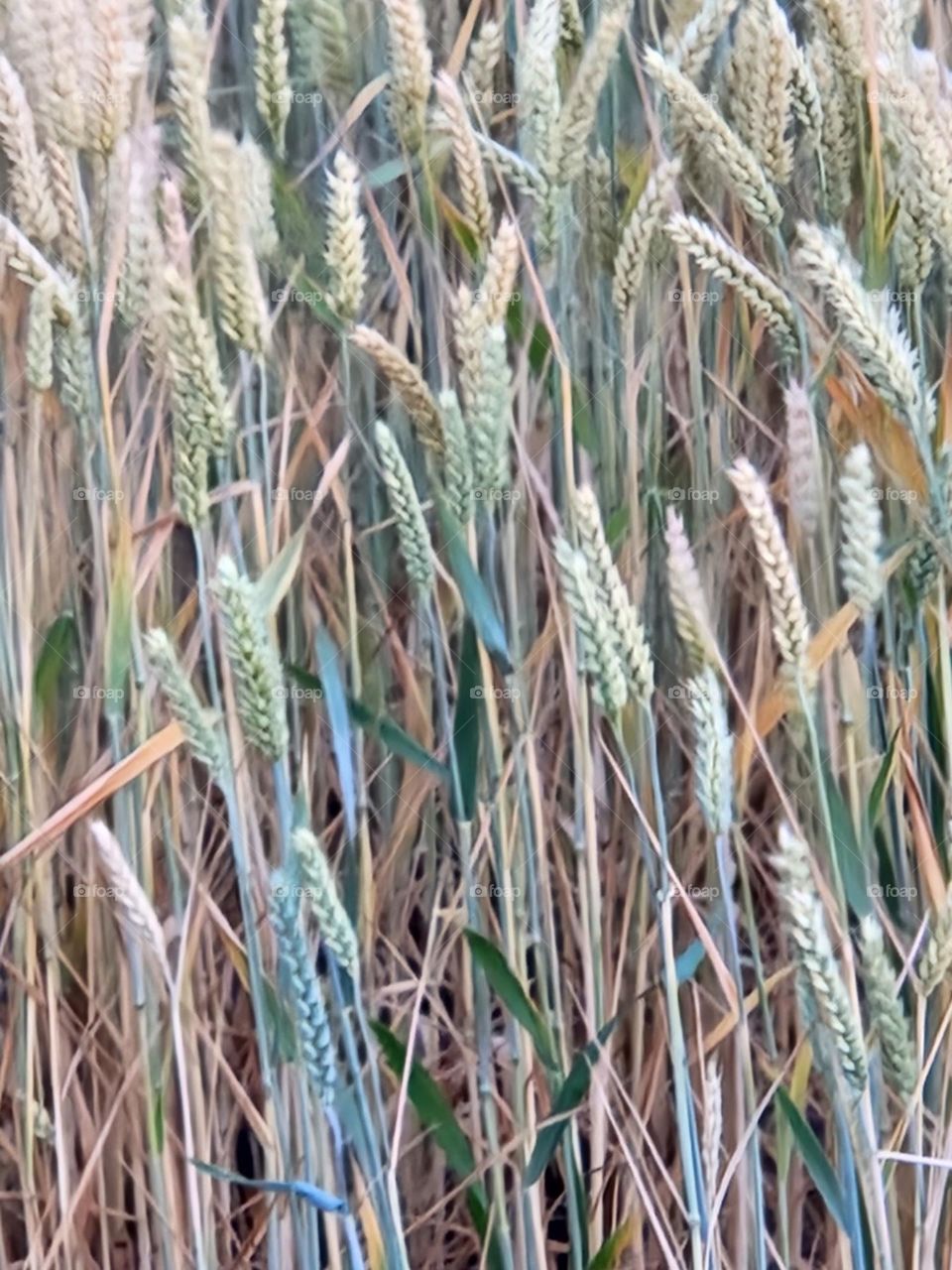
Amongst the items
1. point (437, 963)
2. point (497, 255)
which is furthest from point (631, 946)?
point (497, 255)

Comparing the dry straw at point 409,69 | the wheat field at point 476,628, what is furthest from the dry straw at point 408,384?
the dry straw at point 409,69

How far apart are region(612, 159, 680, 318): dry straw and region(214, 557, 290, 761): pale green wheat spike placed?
0.25 m

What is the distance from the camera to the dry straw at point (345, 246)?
53cm

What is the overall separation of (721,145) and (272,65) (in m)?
0.23

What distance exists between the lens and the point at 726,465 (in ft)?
2.06

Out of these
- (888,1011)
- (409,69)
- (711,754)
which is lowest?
(888,1011)

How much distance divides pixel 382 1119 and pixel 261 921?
122 millimetres

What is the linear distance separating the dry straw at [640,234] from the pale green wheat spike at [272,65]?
0.61 ft

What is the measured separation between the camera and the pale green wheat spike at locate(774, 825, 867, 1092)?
0.52 metres

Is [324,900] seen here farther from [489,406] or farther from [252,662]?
[489,406]

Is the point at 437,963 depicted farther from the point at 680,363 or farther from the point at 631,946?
the point at 680,363

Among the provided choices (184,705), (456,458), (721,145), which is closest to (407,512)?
(456,458)

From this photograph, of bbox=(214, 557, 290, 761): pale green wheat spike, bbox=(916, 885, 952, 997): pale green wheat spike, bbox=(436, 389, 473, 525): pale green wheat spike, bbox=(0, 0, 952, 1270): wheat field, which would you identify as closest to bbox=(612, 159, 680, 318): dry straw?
bbox=(0, 0, 952, 1270): wheat field

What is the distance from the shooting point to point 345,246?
1.76 feet
